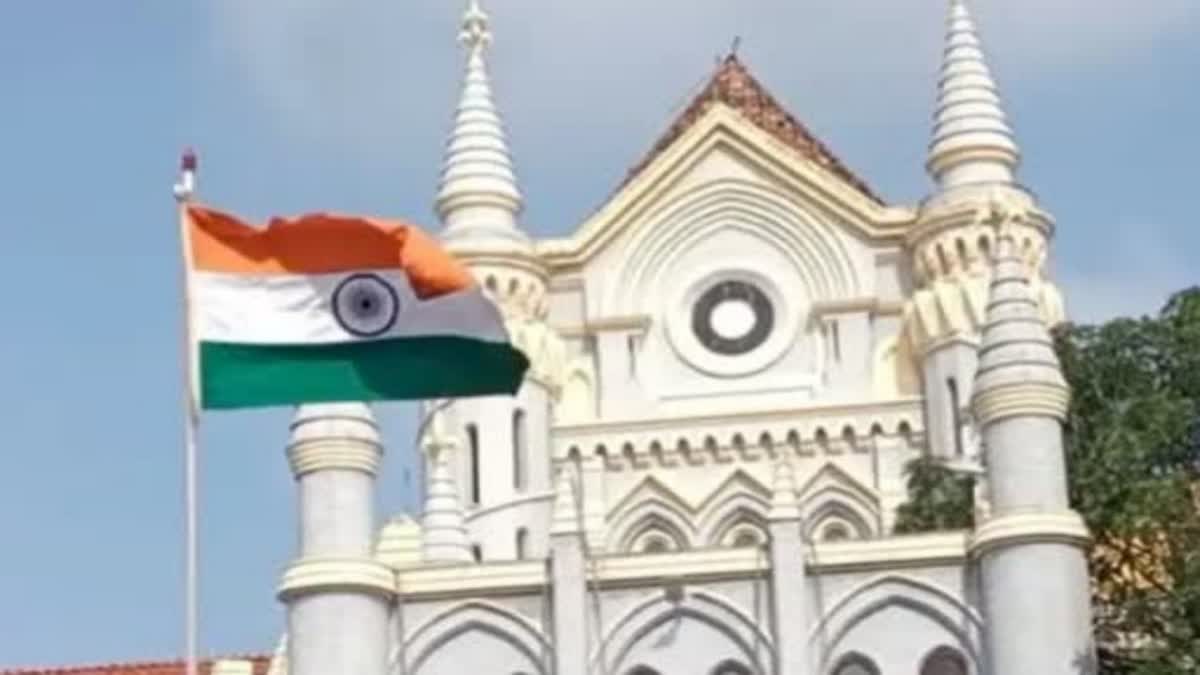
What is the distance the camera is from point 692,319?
2100 inches

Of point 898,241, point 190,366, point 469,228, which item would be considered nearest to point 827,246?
point 898,241

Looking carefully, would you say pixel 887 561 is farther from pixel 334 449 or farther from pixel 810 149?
pixel 810 149

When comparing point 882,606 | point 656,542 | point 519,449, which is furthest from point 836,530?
point 882,606

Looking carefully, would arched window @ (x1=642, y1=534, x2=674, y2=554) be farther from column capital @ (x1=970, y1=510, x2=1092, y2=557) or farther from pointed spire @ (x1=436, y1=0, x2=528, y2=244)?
column capital @ (x1=970, y1=510, x2=1092, y2=557)

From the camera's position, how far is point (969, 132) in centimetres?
5200

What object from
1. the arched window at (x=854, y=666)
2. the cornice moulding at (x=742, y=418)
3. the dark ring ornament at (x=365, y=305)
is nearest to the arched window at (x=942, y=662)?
the arched window at (x=854, y=666)

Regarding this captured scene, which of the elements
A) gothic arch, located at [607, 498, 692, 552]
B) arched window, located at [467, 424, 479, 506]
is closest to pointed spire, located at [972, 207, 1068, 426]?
arched window, located at [467, 424, 479, 506]

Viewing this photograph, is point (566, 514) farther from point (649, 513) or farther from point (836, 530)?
point (649, 513)

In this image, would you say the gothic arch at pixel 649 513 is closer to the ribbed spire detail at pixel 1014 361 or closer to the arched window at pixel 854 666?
the ribbed spire detail at pixel 1014 361

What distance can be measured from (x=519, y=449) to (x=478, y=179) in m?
4.64

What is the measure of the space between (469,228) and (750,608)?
15333mm

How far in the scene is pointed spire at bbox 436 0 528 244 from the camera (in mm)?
52375

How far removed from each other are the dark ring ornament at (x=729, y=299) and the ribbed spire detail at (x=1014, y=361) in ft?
47.9

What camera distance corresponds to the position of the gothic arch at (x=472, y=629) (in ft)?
126
